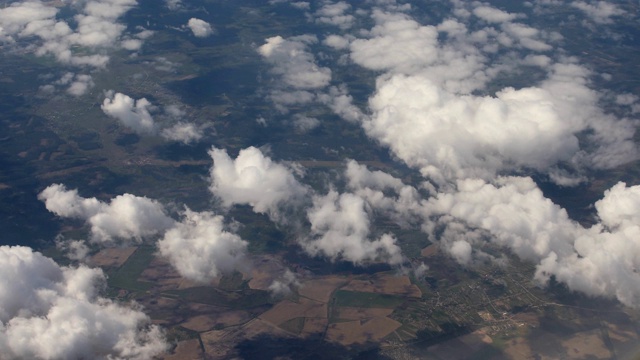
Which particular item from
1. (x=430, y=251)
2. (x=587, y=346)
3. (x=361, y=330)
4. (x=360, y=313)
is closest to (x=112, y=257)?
(x=360, y=313)

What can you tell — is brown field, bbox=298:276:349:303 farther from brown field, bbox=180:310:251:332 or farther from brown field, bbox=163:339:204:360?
brown field, bbox=163:339:204:360

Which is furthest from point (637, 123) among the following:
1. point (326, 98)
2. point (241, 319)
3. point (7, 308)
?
point (7, 308)

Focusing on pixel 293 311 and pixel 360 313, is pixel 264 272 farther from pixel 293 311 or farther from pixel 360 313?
pixel 360 313

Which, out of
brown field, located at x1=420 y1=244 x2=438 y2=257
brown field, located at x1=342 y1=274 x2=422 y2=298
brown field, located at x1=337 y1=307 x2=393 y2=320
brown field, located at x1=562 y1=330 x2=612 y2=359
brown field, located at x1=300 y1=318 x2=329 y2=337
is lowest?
brown field, located at x1=420 y1=244 x2=438 y2=257

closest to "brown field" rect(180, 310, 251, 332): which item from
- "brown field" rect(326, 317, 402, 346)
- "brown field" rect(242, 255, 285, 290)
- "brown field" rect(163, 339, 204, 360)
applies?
"brown field" rect(163, 339, 204, 360)

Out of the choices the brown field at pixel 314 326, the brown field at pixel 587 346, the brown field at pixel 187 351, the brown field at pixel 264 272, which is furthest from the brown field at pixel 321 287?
the brown field at pixel 587 346

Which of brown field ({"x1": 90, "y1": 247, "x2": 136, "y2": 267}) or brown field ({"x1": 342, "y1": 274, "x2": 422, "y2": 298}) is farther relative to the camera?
brown field ({"x1": 90, "y1": 247, "x2": 136, "y2": 267})
